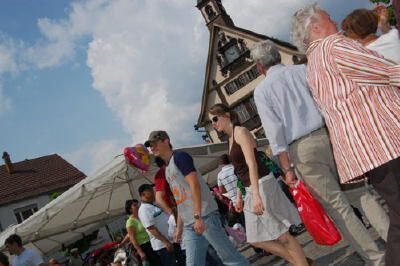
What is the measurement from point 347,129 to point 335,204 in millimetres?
1006

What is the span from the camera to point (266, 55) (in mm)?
3947

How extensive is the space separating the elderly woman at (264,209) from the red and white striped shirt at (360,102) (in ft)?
4.00

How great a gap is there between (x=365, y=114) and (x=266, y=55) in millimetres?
1578

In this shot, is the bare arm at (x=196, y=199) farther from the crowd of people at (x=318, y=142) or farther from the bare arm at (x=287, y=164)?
the bare arm at (x=287, y=164)

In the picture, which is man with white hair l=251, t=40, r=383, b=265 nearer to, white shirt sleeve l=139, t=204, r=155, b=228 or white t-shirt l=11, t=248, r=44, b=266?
white shirt sleeve l=139, t=204, r=155, b=228

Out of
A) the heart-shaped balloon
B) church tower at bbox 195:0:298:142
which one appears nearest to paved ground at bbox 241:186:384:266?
the heart-shaped balloon

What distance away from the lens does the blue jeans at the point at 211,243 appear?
4191 mm

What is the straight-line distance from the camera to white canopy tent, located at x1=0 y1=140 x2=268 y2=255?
31.3 feet

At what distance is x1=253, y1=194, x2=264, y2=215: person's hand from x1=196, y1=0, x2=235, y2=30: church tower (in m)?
36.2

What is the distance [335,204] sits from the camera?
345 cm

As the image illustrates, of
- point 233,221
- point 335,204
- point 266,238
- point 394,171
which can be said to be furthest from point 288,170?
point 233,221

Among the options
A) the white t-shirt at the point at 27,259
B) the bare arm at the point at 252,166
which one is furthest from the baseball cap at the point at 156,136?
the white t-shirt at the point at 27,259

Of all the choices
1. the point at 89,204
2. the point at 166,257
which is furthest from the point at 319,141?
the point at 89,204

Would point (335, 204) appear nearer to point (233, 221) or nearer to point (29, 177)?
point (233, 221)
